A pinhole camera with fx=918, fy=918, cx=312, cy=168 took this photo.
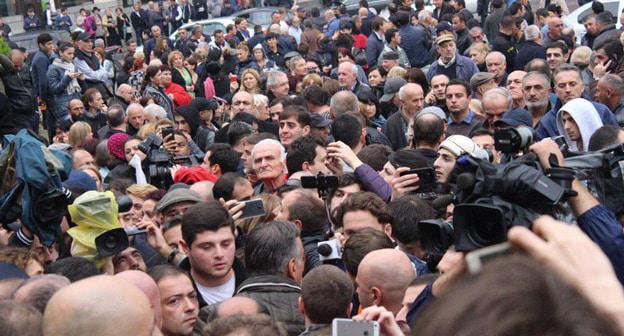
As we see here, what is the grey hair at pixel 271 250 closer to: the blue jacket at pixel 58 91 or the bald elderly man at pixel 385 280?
the bald elderly man at pixel 385 280

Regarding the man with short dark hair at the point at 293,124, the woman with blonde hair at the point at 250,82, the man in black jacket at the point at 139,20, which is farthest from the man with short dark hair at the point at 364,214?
the man in black jacket at the point at 139,20

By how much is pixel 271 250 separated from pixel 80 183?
2525mm

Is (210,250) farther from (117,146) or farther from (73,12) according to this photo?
(73,12)

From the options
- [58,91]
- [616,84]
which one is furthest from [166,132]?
[58,91]

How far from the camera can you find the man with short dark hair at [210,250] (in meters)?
4.92

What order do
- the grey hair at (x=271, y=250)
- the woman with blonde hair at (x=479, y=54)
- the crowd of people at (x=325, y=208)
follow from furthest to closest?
the woman with blonde hair at (x=479, y=54)
the grey hair at (x=271, y=250)
the crowd of people at (x=325, y=208)

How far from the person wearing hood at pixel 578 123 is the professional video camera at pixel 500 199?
2.84 meters

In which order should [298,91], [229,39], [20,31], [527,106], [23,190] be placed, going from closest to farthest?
[23,190]
[527,106]
[298,91]
[229,39]
[20,31]

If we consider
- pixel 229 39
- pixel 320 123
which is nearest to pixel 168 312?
pixel 320 123

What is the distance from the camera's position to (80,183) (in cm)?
677

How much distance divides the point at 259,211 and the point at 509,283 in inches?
176

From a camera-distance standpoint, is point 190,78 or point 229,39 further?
Result: point 229,39

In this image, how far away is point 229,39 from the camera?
61.2ft

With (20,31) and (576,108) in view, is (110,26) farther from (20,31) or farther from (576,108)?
(576,108)
